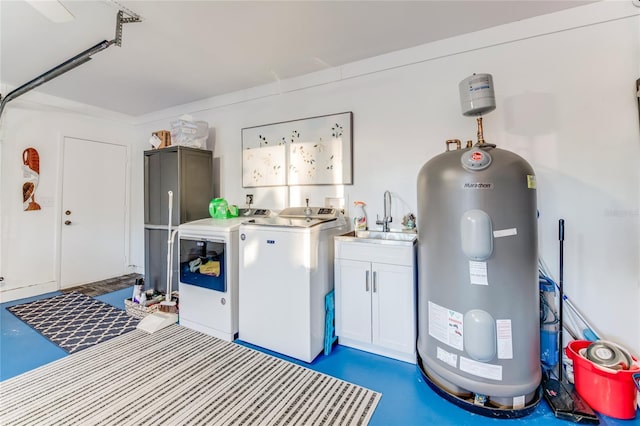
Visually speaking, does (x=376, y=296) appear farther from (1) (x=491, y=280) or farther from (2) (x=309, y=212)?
(2) (x=309, y=212)

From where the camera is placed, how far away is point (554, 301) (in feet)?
6.52

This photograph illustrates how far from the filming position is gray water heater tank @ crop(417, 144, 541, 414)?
157 cm

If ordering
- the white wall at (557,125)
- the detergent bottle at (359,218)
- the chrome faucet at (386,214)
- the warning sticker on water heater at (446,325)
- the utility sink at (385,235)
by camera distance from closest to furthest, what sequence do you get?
the warning sticker on water heater at (446,325) < the white wall at (557,125) < the utility sink at (385,235) < the chrome faucet at (386,214) < the detergent bottle at (359,218)

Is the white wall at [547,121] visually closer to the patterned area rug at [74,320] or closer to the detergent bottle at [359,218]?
the detergent bottle at [359,218]

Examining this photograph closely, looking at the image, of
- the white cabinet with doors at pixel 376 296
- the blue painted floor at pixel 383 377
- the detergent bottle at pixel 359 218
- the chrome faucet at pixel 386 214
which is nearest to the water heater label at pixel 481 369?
the blue painted floor at pixel 383 377

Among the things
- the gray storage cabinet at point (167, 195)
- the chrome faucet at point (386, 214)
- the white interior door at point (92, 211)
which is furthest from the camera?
the white interior door at point (92, 211)

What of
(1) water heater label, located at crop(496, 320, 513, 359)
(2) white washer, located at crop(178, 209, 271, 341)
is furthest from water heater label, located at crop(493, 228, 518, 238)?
(2) white washer, located at crop(178, 209, 271, 341)

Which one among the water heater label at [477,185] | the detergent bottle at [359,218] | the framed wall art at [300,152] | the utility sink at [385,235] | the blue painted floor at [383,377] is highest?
the framed wall art at [300,152]

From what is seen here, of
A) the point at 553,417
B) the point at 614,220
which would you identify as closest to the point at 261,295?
the point at 553,417

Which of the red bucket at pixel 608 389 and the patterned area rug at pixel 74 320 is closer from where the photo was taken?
the red bucket at pixel 608 389

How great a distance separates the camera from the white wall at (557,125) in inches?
75.2

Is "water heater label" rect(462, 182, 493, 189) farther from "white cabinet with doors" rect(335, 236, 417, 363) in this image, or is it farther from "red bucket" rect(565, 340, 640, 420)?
"red bucket" rect(565, 340, 640, 420)

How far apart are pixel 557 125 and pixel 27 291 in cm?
609

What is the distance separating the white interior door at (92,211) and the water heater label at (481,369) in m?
5.06
